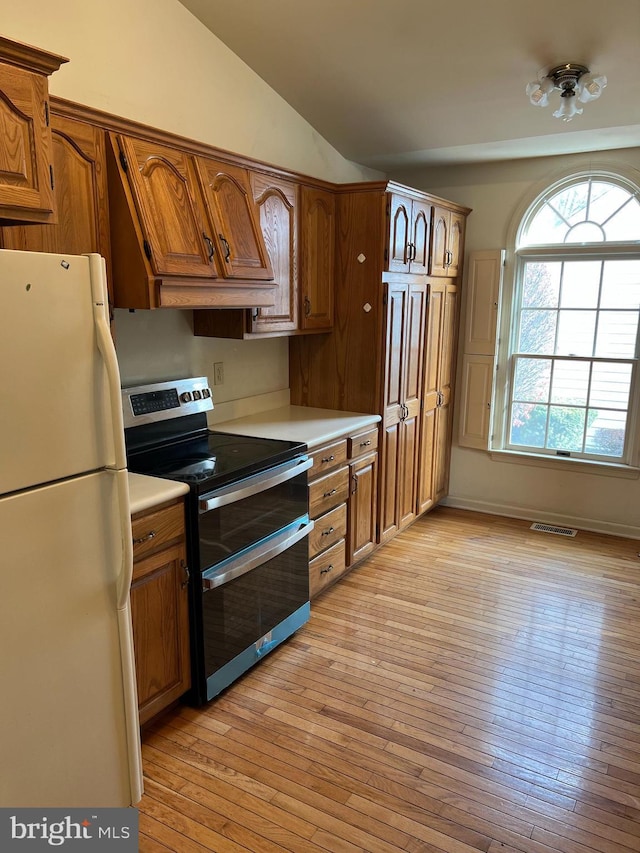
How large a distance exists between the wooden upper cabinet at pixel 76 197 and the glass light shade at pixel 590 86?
217cm

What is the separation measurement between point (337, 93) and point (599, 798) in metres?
3.36

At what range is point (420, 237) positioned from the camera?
372cm

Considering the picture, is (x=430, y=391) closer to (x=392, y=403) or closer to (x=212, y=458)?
(x=392, y=403)

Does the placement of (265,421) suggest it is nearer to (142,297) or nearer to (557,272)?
(142,297)

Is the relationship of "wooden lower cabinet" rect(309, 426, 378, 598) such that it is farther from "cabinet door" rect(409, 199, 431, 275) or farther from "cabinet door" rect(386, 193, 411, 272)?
"cabinet door" rect(409, 199, 431, 275)

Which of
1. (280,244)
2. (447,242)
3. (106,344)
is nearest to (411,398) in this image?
(447,242)

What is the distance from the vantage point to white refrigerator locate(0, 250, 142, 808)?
1414 mm

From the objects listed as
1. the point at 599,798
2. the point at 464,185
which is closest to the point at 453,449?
the point at 464,185

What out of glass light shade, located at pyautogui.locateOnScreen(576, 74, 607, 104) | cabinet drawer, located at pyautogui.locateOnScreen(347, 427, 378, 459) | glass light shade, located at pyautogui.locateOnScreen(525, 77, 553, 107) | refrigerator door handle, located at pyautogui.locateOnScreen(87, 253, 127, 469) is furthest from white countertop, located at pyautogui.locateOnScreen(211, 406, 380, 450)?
glass light shade, located at pyautogui.locateOnScreen(576, 74, 607, 104)

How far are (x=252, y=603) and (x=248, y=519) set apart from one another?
1.19 feet

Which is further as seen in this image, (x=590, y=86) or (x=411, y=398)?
(x=411, y=398)

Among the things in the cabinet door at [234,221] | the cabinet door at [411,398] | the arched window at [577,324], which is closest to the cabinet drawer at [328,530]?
the cabinet door at [411,398]

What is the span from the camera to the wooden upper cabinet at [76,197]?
6.43 ft

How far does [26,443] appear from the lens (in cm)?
143
